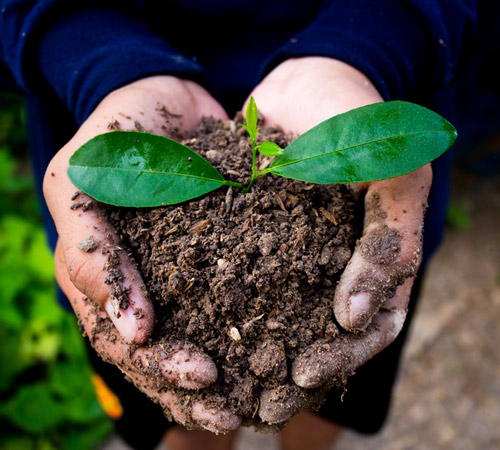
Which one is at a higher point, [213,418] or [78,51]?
[78,51]

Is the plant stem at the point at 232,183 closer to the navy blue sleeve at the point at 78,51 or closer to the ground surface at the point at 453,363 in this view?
the navy blue sleeve at the point at 78,51

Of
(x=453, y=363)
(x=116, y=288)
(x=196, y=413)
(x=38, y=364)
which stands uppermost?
(x=116, y=288)

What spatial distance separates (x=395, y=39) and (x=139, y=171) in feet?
2.63

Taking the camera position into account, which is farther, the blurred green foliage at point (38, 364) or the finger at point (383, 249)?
the blurred green foliage at point (38, 364)

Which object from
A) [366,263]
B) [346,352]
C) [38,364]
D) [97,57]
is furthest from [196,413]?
[38,364]

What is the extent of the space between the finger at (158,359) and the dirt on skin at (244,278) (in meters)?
0.03

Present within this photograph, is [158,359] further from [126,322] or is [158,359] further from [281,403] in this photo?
[281,403]

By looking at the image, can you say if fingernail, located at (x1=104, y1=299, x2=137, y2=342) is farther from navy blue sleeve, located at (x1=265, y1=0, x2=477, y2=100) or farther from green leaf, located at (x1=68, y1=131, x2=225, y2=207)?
navy blue sleeve, located at (x1=265, y1=0, x2=477, y2=100)

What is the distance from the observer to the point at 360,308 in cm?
99

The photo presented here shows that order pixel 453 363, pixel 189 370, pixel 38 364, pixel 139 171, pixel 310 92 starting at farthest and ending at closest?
pixel 453 363, pixel 38 364, pixel 310 92, pixel 139 171, pixel 189 370

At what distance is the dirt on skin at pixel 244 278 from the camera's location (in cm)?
101

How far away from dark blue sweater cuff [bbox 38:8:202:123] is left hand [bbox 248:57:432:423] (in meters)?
0.42

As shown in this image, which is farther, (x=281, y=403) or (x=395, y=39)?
(x=395, y=39)

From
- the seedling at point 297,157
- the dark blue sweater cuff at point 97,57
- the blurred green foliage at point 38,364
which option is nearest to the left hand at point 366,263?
the seedling at point 297,157
